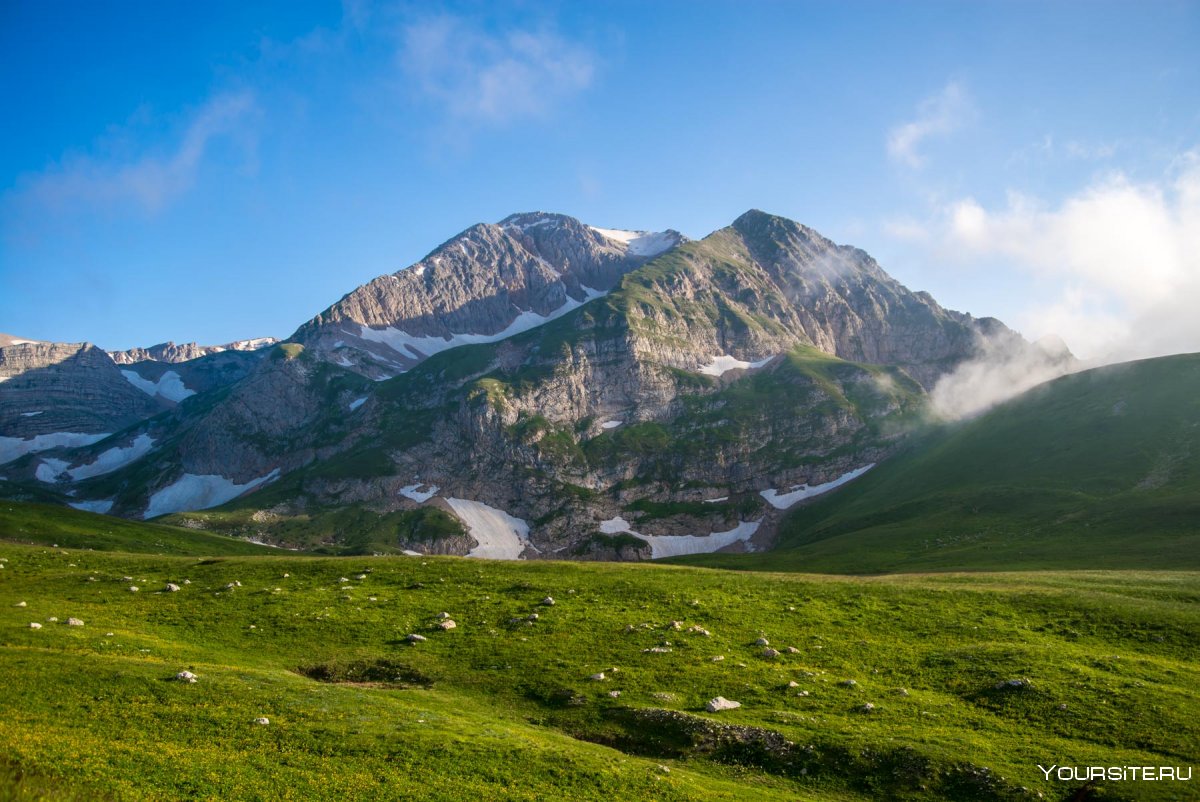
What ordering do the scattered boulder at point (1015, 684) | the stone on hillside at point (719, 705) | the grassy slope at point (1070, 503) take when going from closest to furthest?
the stone on hillside at point (719, 705)
the scattered boulder at point (1015, 684)
the grassy slope at point (1070, 503)

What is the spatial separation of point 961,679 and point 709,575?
26.1 meters

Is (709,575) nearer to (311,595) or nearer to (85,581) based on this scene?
(311,595)

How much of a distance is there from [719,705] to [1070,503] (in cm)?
14481

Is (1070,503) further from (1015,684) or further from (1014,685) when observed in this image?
(1014,685)

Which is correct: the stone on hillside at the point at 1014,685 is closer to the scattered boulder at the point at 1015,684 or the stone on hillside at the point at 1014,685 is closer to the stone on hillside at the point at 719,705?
the scattered boulder at the point at 1015,684

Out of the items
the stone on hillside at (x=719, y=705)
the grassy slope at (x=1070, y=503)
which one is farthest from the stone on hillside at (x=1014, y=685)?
the grassy slope at (x=1070, y=503)

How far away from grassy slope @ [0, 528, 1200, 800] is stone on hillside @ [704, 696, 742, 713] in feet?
2.56

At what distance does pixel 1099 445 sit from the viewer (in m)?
168

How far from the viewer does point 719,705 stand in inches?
1213

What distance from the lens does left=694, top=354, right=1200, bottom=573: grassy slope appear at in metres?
105

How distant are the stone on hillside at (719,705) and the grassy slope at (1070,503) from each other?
83.2m

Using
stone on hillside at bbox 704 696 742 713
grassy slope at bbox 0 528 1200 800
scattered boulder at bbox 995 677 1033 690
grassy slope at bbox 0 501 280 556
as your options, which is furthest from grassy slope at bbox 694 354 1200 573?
grassy slope at bbox 0 501 280 556

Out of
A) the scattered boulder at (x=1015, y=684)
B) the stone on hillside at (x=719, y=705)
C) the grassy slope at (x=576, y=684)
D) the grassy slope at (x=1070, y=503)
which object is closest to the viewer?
the grassy slope at (x=576, y=684)

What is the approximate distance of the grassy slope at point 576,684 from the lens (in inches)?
906
